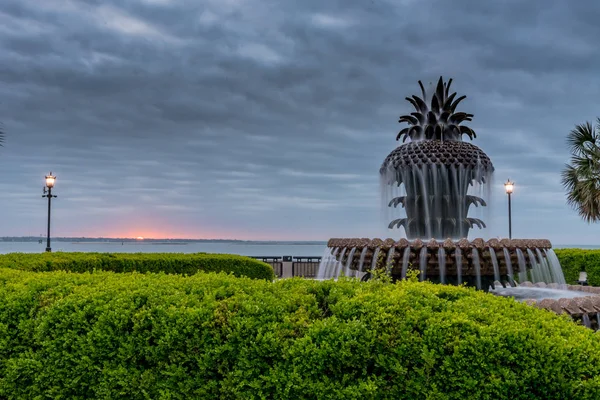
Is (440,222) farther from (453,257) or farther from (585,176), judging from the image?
(585,176)

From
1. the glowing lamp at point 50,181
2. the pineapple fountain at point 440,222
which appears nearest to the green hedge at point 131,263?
the pineapple fountain at point 440,222

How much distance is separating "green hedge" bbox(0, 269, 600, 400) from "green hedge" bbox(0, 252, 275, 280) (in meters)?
5.18

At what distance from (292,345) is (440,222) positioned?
6.29 meters

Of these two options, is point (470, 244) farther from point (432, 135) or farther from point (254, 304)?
point (254, 304)

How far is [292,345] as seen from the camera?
Result: 3246mm

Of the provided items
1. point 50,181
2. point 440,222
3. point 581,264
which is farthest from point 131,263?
point 581,264

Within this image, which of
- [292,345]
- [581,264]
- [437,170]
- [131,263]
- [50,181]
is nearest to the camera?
[292,345]

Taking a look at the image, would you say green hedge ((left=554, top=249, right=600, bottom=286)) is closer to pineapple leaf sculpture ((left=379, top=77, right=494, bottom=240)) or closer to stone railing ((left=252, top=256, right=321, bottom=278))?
stone railing ((left=252, top=256, right=321, bottom=278))

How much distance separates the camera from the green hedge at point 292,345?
306 centimetres

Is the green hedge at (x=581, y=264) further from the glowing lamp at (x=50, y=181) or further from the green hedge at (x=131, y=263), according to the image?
the glowing lamp at (x=50, y=181)

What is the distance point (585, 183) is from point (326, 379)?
24.1 meters

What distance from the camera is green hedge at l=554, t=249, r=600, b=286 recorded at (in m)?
18.9

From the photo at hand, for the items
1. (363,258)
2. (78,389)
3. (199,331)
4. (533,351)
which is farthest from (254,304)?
(363,258)

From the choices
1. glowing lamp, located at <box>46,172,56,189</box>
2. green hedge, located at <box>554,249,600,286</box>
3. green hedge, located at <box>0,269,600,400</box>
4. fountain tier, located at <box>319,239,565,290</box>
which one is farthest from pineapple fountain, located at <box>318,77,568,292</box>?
glowing lamp, located at <box>46,172,56,189</box>
